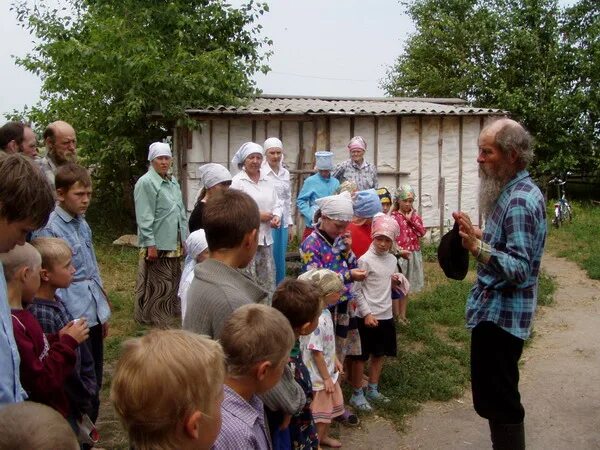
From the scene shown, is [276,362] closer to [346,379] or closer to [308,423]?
[308,423]

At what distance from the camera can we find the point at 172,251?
20.7 feet

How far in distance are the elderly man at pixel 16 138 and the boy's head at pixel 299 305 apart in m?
2.34

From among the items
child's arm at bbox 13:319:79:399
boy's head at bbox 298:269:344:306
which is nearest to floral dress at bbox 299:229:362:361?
boy's head at bbox 298:269:344:306

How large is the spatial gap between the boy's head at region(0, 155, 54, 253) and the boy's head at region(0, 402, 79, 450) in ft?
2.14

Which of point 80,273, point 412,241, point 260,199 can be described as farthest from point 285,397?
point 412,241

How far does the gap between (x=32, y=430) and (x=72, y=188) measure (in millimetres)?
2566

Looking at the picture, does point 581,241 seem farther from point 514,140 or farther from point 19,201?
point 19,201

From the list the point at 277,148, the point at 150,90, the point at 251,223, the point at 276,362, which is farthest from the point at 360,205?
the point at 150,90

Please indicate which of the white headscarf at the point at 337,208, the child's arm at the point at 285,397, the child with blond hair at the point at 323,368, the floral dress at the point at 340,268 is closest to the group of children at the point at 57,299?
the child's arm at the point at 285,397

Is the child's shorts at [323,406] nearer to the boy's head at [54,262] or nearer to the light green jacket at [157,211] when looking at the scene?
the boy's head at [54,262]

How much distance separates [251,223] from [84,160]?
9626 mm

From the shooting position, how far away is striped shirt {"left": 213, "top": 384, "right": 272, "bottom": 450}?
2.05m

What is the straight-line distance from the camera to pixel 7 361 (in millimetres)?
1935

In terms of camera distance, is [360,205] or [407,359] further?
[407,359]
